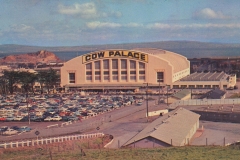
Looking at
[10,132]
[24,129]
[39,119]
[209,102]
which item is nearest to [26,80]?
[39,119]

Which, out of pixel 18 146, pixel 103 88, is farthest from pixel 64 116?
pixel 103 88

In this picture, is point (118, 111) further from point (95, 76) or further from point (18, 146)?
point (95, 76)

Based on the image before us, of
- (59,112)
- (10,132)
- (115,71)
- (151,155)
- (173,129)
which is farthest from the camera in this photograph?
(115,71)

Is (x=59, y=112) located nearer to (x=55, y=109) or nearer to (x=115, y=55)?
(x=55, y=109)

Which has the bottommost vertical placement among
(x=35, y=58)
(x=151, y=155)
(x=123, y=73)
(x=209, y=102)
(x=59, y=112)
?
(x=59, y=112)

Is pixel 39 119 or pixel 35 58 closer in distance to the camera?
pixel 39 119

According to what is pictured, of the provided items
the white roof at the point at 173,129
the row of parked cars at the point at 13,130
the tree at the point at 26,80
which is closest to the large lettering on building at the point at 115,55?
the tree at the point at 26,80

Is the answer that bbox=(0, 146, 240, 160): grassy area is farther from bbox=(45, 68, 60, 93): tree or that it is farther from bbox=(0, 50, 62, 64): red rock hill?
bbox=(0, 50, 62, 64): red rock hill

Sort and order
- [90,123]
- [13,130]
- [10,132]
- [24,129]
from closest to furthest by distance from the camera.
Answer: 1. [10,132]
2. [13,130]
3. [24,129]
4. [90,123]

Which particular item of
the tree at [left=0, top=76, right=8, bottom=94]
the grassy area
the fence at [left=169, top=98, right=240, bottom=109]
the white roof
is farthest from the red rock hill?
the grassy area
